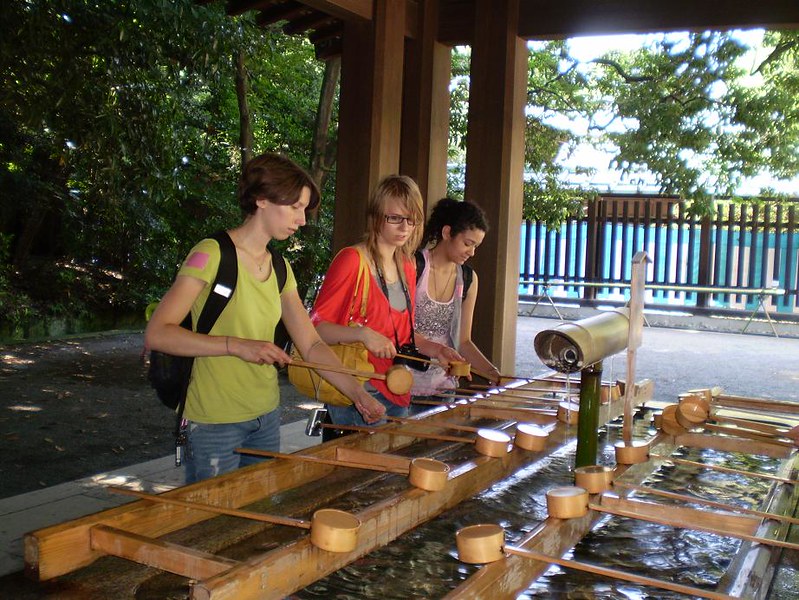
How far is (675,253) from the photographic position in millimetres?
14359

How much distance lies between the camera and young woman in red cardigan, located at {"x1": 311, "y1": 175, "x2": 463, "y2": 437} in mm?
2712

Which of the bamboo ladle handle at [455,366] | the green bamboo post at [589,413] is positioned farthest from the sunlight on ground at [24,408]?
the green bamboo post at [589,413]

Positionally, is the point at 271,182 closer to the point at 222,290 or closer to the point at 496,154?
the point at 222,290

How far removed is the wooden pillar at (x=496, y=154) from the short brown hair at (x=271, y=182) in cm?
230

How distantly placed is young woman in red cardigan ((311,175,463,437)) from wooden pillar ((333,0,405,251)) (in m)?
1.35

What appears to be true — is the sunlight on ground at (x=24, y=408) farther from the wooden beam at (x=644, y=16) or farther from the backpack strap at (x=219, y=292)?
the backpack strap at (x=219, y=292)

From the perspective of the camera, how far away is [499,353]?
4512mm

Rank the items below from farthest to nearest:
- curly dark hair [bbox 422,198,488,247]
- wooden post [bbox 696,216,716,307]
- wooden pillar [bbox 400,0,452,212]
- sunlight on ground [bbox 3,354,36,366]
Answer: wooden post [bbox 696,216,716,307] < sunlight on ground [bbox 3,354,36,366] < wooden pillar [bbox 400,0,452,212] < curly dark hair [bbox 422,198,488,247]

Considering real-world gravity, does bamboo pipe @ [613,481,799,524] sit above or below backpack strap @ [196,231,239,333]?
below

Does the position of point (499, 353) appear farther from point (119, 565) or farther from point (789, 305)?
point (789, 305)

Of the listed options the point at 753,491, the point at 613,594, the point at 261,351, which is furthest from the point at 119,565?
the point at 753,491

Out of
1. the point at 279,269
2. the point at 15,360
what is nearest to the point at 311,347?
the point at 279,269

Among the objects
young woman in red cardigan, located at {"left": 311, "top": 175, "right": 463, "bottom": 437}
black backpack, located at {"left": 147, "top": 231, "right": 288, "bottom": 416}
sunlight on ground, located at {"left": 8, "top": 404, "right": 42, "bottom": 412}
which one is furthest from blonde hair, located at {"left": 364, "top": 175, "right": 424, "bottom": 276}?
sunlight on ground, located at {"left": 8, "top": 404, "right": 42, "bottom": 412}

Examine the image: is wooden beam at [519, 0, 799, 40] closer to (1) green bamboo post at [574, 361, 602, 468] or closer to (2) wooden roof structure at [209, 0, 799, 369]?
(2) wooden roof structure at [209, 0, 799, 369]
